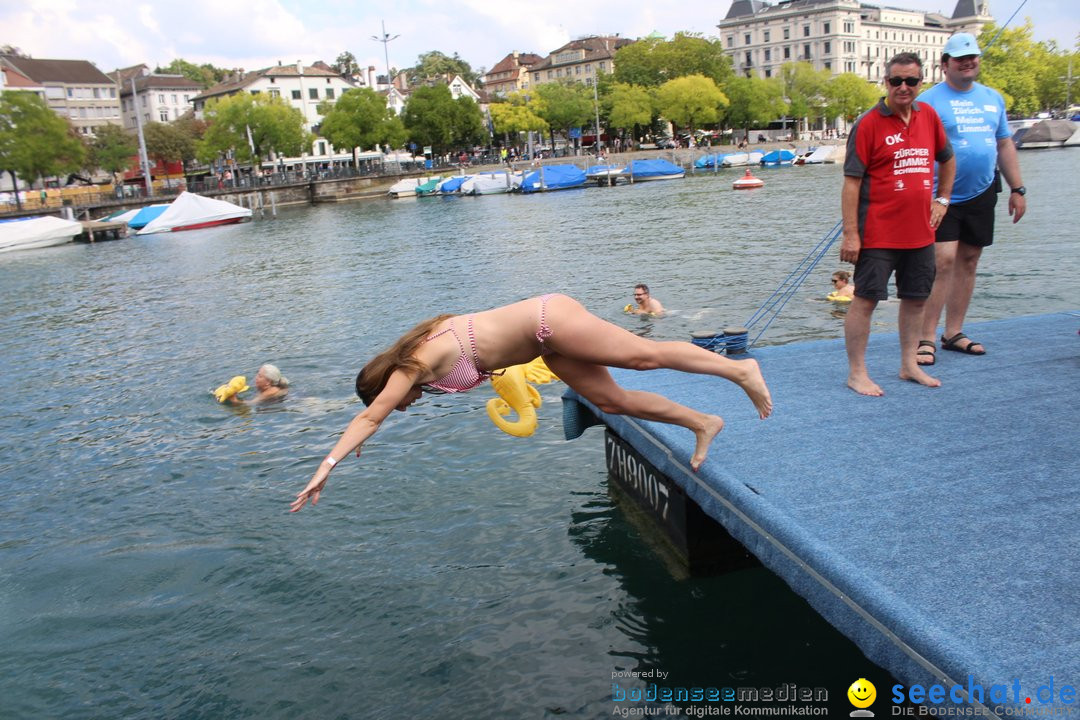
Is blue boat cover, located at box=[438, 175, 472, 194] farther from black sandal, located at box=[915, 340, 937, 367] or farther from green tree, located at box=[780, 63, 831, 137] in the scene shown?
black sandal, located at box=[915, 340, 937, 367]

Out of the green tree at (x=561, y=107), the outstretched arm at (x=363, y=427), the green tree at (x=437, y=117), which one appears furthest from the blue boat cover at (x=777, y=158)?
the outstretched arm at (x=363, y=427)

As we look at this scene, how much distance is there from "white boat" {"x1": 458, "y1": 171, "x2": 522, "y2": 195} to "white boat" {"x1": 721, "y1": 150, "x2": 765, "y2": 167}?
77.5 feet

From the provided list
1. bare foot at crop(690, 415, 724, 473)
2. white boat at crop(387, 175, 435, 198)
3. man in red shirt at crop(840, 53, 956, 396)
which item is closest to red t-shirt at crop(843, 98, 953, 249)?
man in red shirt at crop(840, 53, 956, 396)

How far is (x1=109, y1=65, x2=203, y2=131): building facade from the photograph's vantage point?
132 metres

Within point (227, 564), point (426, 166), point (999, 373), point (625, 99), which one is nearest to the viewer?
point (999, 373)

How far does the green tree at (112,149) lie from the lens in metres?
98.2

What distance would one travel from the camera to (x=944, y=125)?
23.1ft

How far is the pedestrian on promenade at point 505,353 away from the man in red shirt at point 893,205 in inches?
68.4

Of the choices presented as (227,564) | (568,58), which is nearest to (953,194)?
(227,564)

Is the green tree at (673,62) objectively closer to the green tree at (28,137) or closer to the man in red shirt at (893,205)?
the green tree at (28,137)

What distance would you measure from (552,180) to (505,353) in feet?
237

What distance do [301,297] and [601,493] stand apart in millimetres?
18869

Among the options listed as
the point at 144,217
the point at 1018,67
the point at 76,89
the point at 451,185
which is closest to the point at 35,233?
the point at 144,217

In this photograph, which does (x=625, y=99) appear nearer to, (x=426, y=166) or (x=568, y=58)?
(x=426, y=166)
